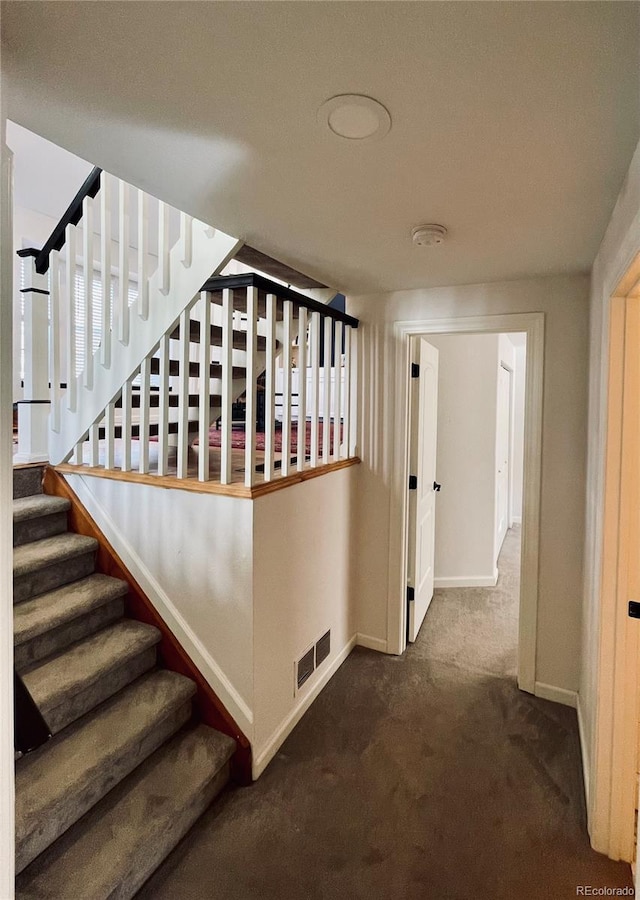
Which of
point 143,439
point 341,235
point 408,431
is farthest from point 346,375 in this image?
point 143,439

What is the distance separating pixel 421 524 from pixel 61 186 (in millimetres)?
3990

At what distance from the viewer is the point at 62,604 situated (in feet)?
6.63

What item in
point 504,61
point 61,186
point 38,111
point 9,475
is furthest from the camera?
point 61,186

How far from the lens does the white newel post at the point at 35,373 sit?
8.20ft

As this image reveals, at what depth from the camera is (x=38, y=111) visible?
119 cm

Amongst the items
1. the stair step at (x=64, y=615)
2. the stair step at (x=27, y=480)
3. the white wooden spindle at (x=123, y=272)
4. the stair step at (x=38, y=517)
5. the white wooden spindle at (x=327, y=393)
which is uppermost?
the white wooden spindle at (x=123, y=272)

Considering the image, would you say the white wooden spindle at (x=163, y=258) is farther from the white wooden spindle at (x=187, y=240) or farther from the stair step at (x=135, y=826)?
the stair step at (x=135, y=826)

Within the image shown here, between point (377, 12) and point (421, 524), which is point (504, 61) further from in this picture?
point (421, 524)

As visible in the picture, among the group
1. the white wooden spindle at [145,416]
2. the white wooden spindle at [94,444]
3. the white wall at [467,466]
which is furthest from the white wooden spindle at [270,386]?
the white wall at [467,466]

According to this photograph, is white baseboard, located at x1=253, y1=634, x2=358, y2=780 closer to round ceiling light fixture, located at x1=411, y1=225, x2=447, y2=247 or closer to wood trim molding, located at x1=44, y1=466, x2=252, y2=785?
wood trim molding, located at x1=44, y1=466, x2=252, y2=785

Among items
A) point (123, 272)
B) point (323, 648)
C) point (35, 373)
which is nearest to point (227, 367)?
point (123, 272)

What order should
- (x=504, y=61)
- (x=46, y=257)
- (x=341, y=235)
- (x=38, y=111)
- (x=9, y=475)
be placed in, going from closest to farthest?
(x=9, y=475) → (x=504, y=61) → (x=38, y=111) → (x=341, y=235) → (x=46, y=257)

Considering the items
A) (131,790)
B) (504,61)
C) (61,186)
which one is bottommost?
(131,790)

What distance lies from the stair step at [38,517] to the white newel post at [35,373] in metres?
0.29
